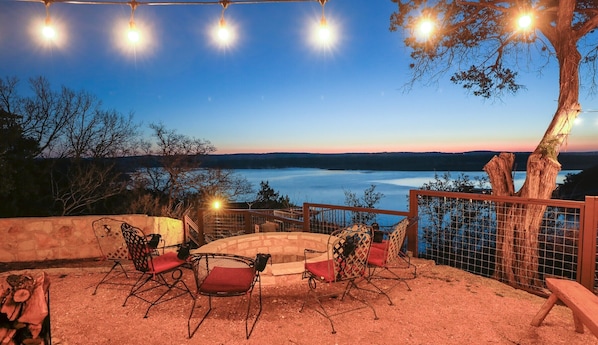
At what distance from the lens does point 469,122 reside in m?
19.6

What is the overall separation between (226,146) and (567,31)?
23.1 meters

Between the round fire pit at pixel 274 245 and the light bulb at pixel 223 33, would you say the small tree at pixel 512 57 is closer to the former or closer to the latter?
the light bulb at pixel 223 33

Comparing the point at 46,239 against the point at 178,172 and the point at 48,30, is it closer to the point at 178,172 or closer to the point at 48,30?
the point at 48,30

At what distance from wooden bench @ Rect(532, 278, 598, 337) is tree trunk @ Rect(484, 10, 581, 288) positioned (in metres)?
2.61

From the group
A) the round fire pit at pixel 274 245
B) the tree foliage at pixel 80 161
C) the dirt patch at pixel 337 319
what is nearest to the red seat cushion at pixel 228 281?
the dirt patch at pixel 337 319

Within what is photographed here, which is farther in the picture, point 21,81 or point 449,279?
point 21,81

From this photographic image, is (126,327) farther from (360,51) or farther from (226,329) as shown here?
(360,51)

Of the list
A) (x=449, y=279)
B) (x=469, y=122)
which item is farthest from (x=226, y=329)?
(x=469, y=122)

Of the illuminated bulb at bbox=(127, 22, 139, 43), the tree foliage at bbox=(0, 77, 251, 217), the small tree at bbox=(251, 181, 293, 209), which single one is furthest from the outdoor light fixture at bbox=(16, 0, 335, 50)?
the small tree at bbox=(251, 181, 293, 209)

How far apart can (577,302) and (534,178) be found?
3.60m

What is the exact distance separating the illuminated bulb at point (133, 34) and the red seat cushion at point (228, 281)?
9.01 feet

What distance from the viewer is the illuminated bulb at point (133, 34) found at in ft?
12.1

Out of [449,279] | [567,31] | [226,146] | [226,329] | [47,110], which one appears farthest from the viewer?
[226,146]

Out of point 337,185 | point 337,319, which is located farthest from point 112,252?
point 337,185
